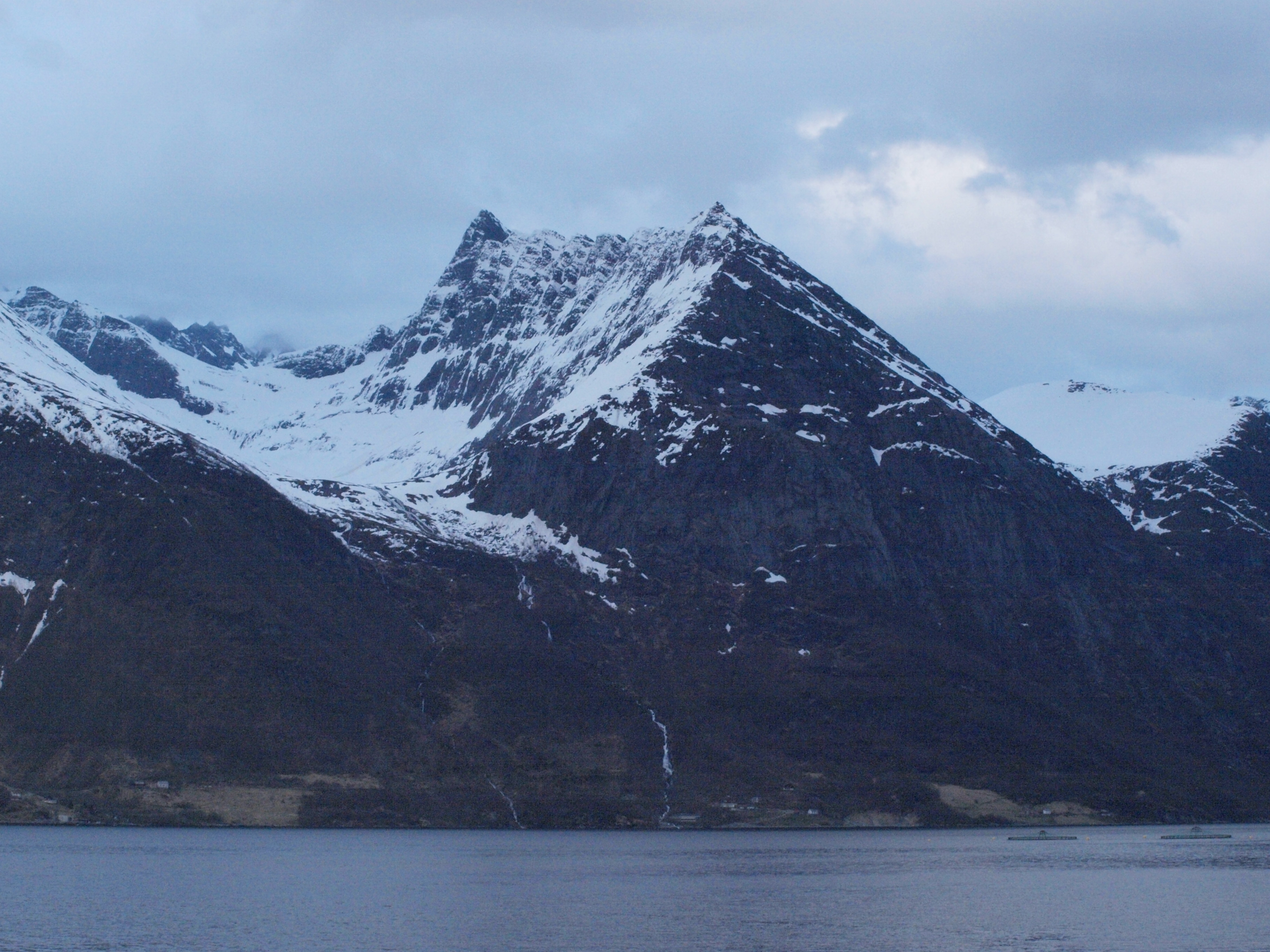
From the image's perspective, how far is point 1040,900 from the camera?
451 feet

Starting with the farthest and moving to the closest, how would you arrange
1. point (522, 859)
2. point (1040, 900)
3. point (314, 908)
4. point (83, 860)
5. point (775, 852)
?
point (775, 852) → point (522, 859) → point (83, 860) → point (1040, 900) → point (314, 908)

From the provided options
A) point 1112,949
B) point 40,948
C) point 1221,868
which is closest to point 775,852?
point 1221,868

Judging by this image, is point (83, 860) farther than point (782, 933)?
Yes

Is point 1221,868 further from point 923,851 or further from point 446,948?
point 446,948

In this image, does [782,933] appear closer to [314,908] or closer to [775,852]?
[314,908]

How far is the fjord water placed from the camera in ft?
363

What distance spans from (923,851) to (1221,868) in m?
38.9

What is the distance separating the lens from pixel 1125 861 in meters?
182

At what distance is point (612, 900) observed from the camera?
13512cm

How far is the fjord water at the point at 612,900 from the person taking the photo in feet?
363

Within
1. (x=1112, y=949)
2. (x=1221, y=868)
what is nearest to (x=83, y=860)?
(x=1112, y=949)

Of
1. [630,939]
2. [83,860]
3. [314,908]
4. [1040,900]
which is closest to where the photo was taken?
[630,939]

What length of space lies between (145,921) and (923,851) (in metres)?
107

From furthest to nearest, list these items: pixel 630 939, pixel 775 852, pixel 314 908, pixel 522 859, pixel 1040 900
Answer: pixel 775 852, pixel 522 859, pixel 1040 900, pixel 314 908, pixel 630 939
